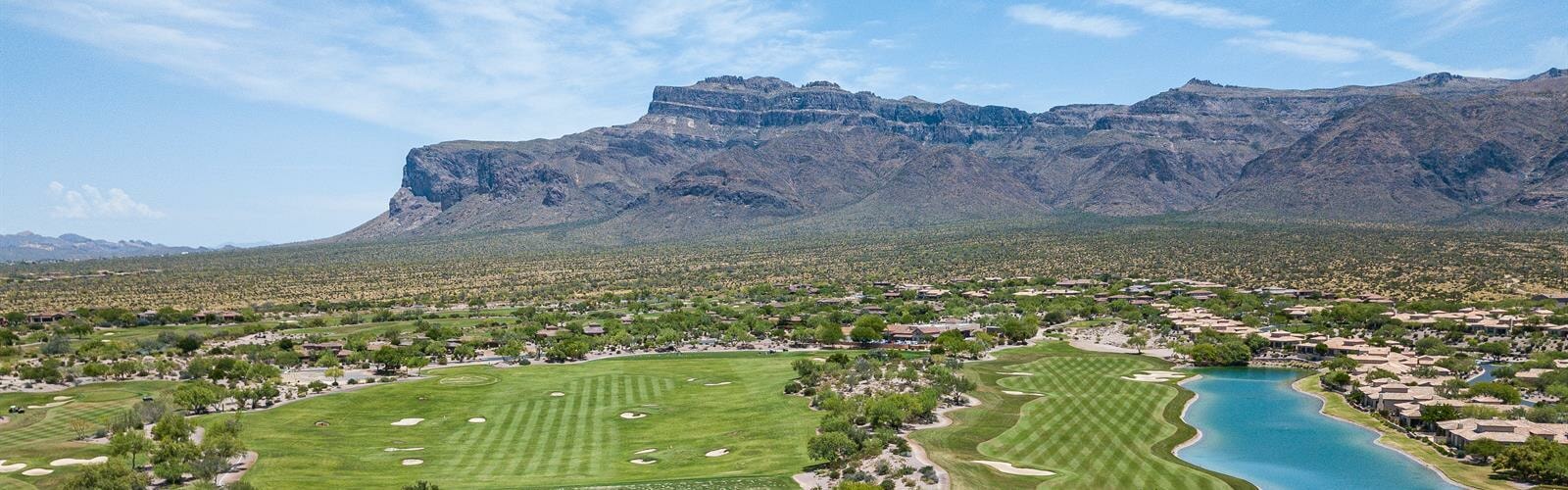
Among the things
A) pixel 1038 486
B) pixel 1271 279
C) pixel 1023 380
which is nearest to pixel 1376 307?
pixel 1271 279

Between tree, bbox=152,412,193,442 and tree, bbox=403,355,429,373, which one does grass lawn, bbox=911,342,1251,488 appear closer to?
tree, bbox=152,412,193,442

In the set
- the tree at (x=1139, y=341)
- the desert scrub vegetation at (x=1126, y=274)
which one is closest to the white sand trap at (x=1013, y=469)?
the tree at (x=1139, y=341)

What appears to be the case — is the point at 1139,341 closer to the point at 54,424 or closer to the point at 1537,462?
the point at 1537,462

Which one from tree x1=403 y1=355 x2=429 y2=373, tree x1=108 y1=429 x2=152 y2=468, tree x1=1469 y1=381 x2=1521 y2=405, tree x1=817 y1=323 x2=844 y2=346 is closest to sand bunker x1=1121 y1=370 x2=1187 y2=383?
tree x1=1469 y1=381 x2=1521 y2=405

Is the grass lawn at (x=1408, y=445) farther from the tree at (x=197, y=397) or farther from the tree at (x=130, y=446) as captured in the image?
the tree at (x=197, y=397)

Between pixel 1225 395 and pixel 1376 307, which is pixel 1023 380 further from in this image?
pixel 1376 307

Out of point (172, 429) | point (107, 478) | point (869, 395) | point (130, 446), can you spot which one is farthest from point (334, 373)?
point (869, 395)
